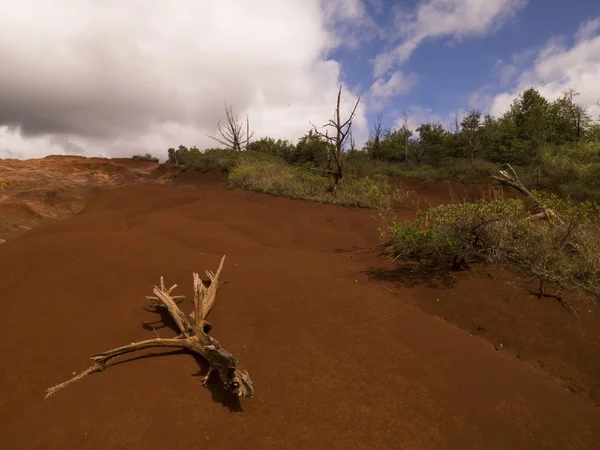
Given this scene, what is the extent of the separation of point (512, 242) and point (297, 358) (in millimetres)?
3078

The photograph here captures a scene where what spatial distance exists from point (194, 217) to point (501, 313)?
6167 millimetres

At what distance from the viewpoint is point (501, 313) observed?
3.19 m

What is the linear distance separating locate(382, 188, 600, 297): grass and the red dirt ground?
1.16 ft

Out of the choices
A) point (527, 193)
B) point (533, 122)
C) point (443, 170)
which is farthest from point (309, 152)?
point (527, 193)

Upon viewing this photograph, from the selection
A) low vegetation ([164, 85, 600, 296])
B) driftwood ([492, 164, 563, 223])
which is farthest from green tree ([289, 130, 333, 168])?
driftwood ([492, 164, 563, 223])

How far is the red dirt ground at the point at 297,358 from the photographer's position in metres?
1.96

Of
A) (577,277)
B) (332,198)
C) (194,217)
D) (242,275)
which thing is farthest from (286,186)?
(577,277)

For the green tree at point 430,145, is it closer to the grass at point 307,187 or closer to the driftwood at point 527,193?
the grass at point 307,187

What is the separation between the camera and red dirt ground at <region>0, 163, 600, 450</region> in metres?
1.96

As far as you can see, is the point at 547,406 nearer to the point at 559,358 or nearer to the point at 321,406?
the point at 559,358

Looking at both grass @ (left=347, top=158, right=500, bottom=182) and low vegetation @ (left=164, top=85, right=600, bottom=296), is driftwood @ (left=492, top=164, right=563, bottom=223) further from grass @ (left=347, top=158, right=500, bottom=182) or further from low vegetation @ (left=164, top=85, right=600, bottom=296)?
grass @ (left=347, top=158, right=500, bottom=182)

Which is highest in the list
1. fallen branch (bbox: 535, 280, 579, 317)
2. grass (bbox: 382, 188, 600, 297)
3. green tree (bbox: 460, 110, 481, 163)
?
green tree (bbox: 460, 110, 481, 163)

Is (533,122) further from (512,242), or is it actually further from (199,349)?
(199,349)

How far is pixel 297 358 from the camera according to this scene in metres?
2.62
